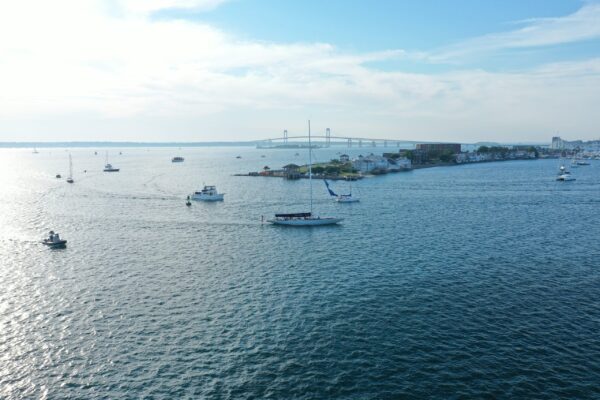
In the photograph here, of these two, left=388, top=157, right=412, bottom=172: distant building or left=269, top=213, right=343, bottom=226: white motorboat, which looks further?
left=388, top=157, right=412, bottom=172: distant building

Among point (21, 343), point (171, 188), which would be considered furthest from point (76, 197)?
point (21, 343)

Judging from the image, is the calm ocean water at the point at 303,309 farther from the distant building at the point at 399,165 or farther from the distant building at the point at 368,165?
the distant building at the point at 399,165

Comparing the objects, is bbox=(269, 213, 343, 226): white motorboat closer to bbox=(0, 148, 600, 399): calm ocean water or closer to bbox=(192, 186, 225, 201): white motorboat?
bbox=(0, 148, 600, 399): calm ocean water

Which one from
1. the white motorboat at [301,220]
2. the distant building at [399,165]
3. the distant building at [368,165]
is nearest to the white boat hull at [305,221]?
the white motorboat at [301,220]

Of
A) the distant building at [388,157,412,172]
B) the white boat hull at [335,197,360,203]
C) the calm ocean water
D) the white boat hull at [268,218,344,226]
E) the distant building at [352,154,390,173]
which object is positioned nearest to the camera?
the calm ocean water

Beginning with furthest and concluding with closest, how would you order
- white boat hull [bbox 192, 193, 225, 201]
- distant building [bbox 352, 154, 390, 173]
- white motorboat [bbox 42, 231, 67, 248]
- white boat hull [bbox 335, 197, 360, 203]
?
1. distant building [bbox 352, 154, 390, 173]
2. white boat hull [bbox 192, 193, 225, 201]
3. white boat hull [bbox 335, 197, 360, 203]
4. white motorboat [bbox 42, 231, 67, 248]

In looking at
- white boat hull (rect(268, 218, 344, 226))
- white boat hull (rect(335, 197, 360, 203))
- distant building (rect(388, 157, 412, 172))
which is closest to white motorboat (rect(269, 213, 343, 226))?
white boat hull (rect(268, 218, 344, 226))

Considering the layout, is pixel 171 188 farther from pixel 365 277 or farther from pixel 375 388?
pixel 375 388

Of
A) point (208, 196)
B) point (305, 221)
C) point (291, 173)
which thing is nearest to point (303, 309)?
point (305, 221)

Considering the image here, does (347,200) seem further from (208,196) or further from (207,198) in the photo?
(207,198)

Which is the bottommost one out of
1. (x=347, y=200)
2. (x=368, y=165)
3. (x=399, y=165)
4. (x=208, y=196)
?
(x=347, y=200)
